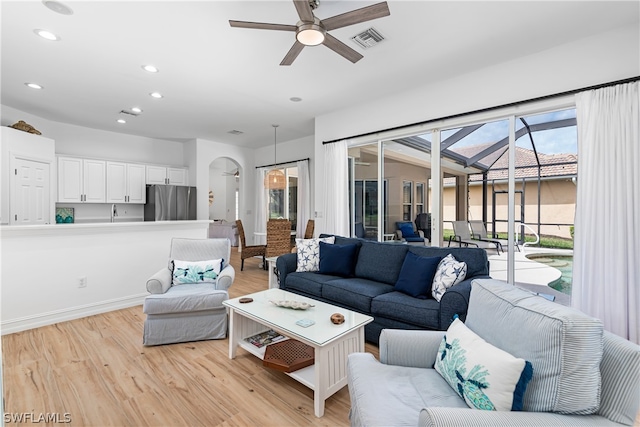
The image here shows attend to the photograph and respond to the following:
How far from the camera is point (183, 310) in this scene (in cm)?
283

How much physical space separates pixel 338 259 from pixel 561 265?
2.41 m

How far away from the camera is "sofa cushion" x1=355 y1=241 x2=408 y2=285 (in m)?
3.25

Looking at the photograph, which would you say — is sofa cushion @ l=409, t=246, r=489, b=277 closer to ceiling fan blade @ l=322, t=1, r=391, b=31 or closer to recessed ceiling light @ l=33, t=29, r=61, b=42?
ceiling fan blade @ l=322, t=1, r=391, b=31

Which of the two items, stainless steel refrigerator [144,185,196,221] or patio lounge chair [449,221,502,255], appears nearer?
patio lounge chair [449,221,502,255]

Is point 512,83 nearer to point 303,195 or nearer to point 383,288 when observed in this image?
point 383,288

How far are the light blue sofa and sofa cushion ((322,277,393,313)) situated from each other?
4.70 feet

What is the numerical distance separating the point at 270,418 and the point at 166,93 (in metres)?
4.04

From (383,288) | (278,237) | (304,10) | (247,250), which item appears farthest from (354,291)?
(247,250)

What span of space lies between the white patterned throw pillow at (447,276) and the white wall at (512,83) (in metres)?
1.93

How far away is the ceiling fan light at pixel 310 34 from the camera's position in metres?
2.12

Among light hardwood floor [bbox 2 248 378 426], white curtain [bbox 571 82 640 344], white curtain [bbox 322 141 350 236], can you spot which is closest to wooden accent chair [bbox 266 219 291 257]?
white curtain [bbox 322 141 350 236]

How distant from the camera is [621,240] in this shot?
2.54 meters

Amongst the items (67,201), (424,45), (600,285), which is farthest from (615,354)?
(67,201)

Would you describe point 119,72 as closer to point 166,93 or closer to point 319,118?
point 166,93
